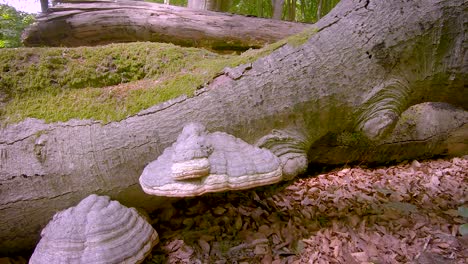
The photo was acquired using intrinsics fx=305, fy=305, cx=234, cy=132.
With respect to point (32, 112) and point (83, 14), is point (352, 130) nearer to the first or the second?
point (32, 112)

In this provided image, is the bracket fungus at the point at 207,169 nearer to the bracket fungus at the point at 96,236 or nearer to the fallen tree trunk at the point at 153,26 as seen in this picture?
the bracket fungus at the point at 96,236

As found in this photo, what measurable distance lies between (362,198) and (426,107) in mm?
1492

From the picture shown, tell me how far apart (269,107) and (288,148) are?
29cm

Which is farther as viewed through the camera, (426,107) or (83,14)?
(83,14)

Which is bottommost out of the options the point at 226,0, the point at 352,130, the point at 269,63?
the point at 352,130

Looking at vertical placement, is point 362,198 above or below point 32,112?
below

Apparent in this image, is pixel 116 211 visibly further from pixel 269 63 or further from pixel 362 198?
pixel 362 198

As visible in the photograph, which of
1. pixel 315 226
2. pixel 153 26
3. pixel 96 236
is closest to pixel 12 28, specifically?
pixel 153 26

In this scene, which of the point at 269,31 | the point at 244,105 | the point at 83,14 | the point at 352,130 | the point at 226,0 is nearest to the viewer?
the point at 244,105

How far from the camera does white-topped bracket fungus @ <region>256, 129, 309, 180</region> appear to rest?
179 centimetres

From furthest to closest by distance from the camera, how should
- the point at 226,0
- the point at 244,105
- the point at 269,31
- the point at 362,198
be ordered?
the point at 226,0
the point at 269,31
the point at 362,198
the point at 244,105

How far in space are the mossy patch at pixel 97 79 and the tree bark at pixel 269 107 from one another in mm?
89

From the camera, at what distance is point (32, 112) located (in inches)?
80.0

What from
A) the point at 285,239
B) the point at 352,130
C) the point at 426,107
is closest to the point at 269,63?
the point at 352,130
